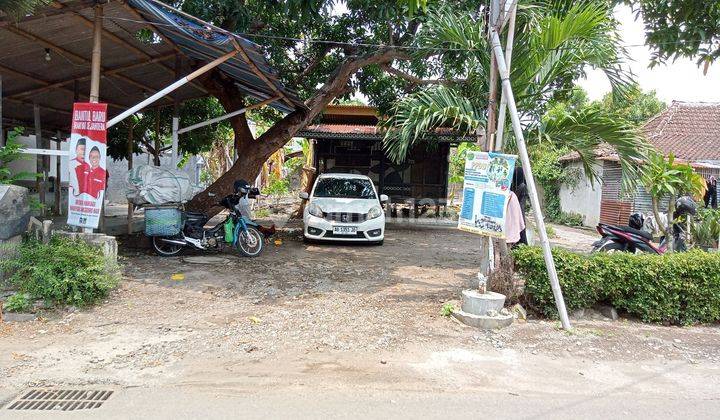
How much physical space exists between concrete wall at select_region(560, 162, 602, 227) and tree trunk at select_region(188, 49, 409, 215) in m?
10.3

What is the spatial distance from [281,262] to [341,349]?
13.8ft

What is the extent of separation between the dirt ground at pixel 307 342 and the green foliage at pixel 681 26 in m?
3.84

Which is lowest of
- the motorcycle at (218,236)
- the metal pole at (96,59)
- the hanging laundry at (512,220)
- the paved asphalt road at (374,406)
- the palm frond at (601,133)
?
the paved asphalt road at (374,406)

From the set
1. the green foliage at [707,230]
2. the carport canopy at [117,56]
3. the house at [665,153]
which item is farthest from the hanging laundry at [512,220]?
the house at [665,153]

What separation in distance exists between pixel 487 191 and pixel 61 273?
5.03 m

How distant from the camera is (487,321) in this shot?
5414 millimetres

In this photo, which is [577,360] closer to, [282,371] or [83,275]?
[282,371]

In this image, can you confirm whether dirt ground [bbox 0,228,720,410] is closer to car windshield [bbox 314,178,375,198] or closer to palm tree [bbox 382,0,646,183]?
palm tree [bbox 382,0,646,183]

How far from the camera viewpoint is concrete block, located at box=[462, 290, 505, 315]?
5.49 metres

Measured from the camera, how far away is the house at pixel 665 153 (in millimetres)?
15414

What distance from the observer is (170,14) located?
20.8ft

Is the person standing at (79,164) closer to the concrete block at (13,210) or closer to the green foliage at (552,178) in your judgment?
the concrete block at (13,210)

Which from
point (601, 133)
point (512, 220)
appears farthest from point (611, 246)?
point (512, 220)

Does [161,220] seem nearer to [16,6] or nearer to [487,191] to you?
[16,6]
